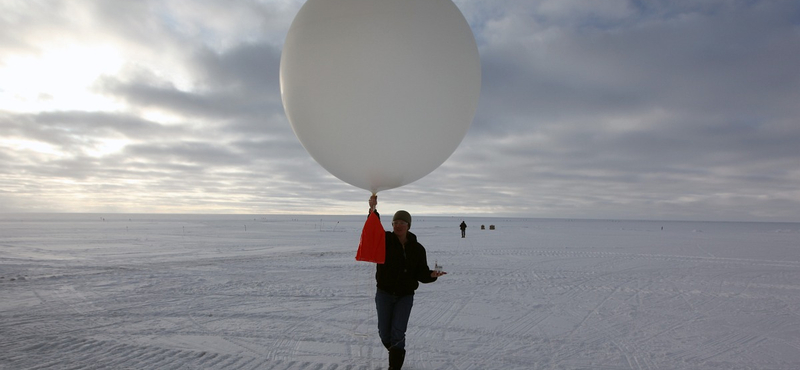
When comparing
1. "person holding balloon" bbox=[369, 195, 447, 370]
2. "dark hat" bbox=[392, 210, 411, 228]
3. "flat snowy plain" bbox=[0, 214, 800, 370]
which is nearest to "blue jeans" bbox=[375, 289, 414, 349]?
"person holding balloon" bbox=[369, 195, 447, 370]

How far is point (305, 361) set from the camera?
4.72m

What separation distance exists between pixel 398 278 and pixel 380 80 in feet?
6.40

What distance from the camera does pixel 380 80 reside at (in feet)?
11.3

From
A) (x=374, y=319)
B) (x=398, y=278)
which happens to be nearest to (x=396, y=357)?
(x=398, y=278)

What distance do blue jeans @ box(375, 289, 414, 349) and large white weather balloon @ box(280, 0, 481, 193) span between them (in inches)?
48.3

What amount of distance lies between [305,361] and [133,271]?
1000 cm

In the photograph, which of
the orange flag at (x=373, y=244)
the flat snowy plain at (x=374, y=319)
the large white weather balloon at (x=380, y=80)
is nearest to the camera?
the large white weather balloon at (x=380, y=80)

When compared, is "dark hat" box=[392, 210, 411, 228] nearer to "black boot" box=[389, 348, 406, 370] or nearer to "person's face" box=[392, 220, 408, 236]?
"person's face" box=[392, 220, 408, 236]

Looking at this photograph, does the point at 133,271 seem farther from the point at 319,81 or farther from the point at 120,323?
the point at 319,81

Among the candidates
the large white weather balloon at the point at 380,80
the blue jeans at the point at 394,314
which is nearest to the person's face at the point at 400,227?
the large white weather balloon at the point at 380,80

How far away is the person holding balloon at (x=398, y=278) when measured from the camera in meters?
4.09

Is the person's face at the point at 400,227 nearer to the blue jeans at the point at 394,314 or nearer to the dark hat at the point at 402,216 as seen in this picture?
the dark hat at the point at 402,216

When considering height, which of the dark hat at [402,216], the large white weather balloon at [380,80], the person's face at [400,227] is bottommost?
the person's face at [400,227]

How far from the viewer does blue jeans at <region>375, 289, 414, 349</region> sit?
4.11m
